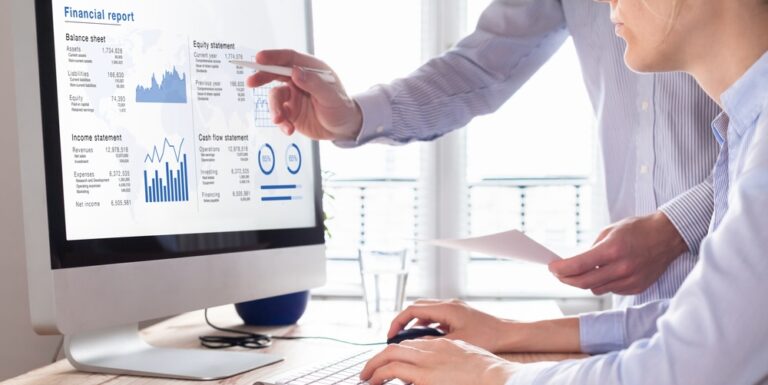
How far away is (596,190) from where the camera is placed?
3.46 metres

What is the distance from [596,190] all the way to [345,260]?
109 cm

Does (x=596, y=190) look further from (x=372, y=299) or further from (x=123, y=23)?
(x=123, y=23)

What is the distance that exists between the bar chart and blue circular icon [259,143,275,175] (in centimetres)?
18

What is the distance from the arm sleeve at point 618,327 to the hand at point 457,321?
0.13 metres

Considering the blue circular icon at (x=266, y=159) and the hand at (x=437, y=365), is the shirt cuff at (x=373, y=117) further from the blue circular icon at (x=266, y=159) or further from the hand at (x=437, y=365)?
the hand at (x=437, y=365)

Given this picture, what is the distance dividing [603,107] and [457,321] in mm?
643

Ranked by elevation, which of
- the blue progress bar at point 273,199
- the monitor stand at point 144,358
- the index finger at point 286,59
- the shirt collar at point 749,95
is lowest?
the monitor stand at point 144,358

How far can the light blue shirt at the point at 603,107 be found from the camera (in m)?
1.40

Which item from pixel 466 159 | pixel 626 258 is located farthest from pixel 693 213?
pixel 466 159

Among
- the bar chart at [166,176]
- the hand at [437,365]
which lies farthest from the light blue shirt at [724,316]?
the bar chart at [166,176]

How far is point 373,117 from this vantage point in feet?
5.26

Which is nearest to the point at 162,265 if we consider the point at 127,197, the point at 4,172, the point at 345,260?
the point at 127,197

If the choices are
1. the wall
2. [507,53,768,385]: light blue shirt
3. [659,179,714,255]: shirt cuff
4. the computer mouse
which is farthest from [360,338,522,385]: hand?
the wall

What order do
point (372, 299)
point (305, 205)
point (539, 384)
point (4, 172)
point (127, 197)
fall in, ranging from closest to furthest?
point (539, 384), point (127, 197), point (305, 205), point (372, 299), point (4, 172)
